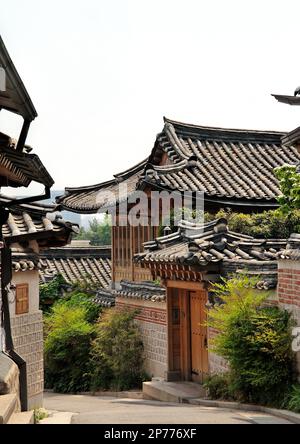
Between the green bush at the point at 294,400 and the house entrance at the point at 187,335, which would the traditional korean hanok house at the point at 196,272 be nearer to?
the house entrance at the point at 187,335

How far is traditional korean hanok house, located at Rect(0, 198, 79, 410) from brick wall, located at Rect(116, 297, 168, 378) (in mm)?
3731

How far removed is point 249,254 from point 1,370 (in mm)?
9157

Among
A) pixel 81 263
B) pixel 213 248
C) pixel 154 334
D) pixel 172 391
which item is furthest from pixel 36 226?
pixel 81 263

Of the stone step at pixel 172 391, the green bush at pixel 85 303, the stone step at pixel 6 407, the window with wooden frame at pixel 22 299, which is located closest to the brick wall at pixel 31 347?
the window with wooden frame at pixel 22 299

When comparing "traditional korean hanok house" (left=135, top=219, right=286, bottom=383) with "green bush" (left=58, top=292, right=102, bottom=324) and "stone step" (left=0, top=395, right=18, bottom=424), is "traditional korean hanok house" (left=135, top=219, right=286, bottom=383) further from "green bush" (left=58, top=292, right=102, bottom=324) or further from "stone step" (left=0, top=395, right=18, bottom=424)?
"stone step" (left=0, top=395, right=18, bottom=424)

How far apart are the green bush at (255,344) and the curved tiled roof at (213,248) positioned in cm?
133

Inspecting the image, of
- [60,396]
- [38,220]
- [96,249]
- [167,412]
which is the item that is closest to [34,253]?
[38,220]

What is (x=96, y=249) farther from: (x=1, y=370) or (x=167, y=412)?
(x=1, y=370)

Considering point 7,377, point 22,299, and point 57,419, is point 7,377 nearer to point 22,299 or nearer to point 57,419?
point 57,419

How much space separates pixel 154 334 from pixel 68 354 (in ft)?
12.4

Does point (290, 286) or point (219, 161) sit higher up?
point (219, 161)

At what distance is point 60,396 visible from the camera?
2403 centimetres

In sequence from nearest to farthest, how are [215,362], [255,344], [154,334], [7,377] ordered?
[7,377]
[255,344]
[215,362]
[154,334]

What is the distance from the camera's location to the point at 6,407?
9.28 m
